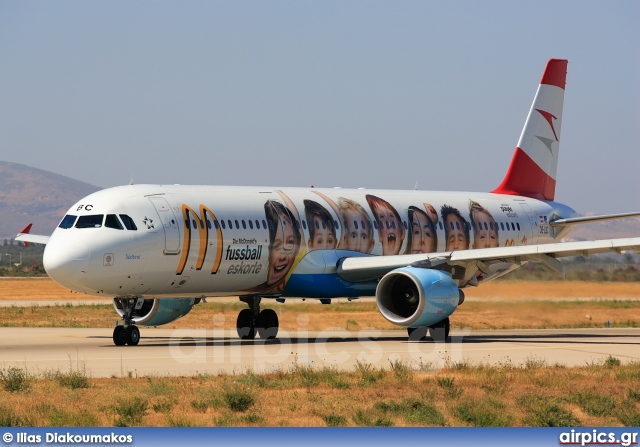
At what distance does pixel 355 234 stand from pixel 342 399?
17.6 m

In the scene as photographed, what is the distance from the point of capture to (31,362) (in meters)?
25.5

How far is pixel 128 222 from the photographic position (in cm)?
2991

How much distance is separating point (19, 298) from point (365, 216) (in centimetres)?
3969

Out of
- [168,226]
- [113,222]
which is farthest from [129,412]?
[168,226]

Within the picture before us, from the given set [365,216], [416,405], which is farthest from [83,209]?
[416,405]

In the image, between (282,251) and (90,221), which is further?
(282,251)

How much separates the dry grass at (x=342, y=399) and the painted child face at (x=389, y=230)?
1420 cm

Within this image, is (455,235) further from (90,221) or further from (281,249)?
(90,221)

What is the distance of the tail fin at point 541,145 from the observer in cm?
4512

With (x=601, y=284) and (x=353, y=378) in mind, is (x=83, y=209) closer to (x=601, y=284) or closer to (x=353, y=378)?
(x=353, y=378)

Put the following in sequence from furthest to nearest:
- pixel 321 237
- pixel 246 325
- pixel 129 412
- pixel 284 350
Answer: pixel 246 325
pixel 321 237
pixel 284 350
pixel 129 412

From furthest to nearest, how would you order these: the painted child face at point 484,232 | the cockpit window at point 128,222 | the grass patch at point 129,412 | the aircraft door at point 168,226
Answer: the painted child face at point 484,232 < the aircraft door at point 168,226 < the cockpit window at point 128,222 < the grass patch at point 129,412

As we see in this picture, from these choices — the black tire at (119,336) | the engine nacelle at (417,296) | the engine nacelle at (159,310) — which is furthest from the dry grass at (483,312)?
the black tire at (119,336)

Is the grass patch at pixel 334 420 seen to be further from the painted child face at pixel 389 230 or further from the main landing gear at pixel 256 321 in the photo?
the painted child face at pixel 389 230
